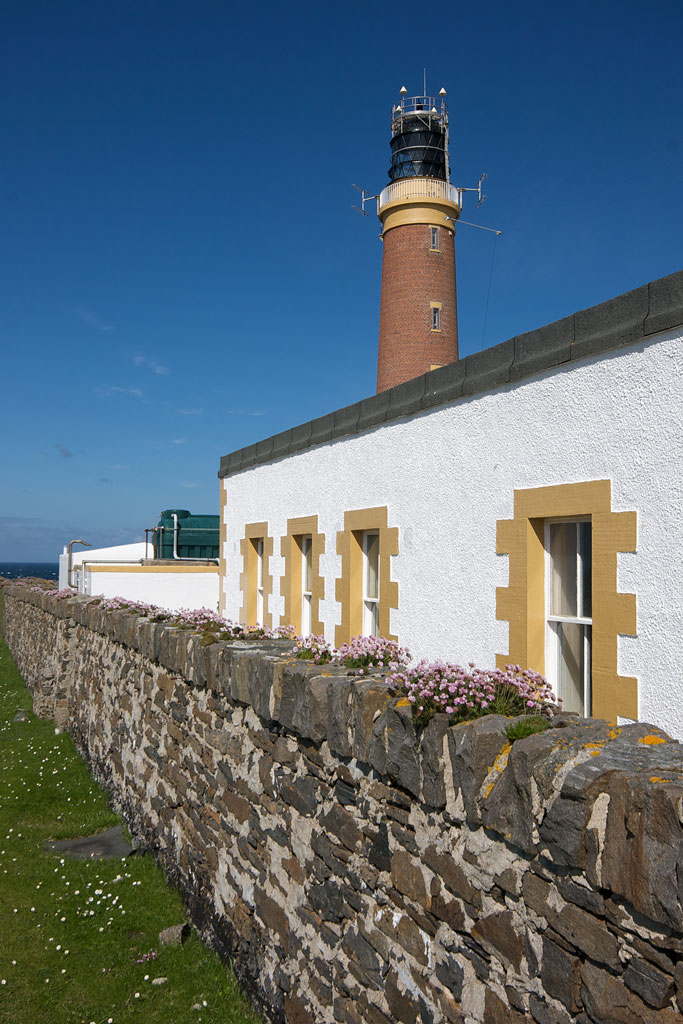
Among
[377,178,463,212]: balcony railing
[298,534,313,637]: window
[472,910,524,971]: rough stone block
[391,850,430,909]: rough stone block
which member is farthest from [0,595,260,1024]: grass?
[377,178,463,212]: balcony railing

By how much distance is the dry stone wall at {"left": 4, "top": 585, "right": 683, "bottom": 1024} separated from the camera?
7.65 ft

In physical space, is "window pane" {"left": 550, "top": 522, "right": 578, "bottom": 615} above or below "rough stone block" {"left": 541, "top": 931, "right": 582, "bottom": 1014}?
above

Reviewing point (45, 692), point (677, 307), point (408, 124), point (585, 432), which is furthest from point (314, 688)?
point (408, 124)

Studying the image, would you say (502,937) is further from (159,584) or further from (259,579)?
(159,584)

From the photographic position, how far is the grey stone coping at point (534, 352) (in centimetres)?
466

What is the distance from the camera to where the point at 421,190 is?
2181cm

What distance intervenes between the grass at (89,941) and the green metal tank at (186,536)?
15.3m

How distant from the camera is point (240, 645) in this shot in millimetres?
5812

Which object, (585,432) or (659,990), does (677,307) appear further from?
(659,990)

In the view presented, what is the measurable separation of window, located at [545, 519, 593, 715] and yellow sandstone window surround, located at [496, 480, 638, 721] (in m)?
0.06

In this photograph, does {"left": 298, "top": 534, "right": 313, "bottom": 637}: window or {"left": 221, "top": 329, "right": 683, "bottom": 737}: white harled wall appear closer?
{"left": 221, "top": 329, "right": 683, "bottom": 737}: white harled wall

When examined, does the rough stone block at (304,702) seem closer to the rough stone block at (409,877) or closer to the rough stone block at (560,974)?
the rough stone block at (409,877)

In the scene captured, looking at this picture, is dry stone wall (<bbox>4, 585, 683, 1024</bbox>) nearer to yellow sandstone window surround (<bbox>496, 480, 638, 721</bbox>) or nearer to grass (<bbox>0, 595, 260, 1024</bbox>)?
grass (<bbox>0, 595, 260, 1024</bbox>)

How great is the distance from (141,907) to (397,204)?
1981 cm
